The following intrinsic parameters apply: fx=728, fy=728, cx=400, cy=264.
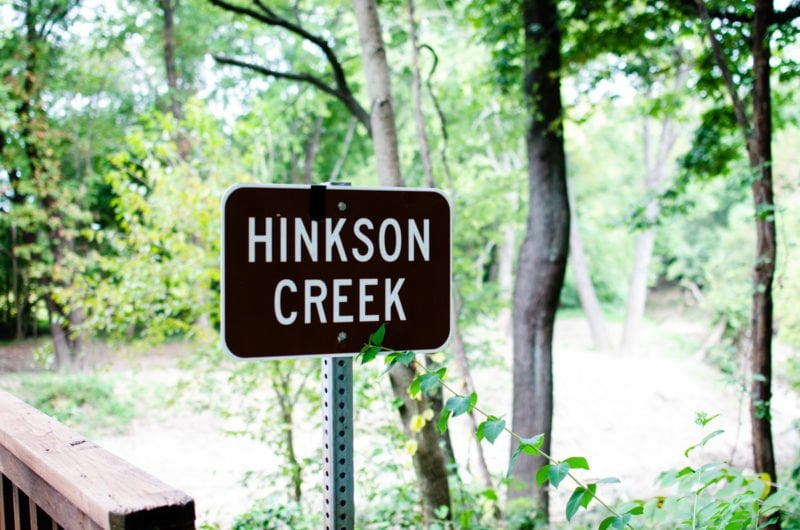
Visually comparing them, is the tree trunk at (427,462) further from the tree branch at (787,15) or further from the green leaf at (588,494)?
the tree branch at (787,15)

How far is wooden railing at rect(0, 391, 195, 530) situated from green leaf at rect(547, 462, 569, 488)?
0.71 meters

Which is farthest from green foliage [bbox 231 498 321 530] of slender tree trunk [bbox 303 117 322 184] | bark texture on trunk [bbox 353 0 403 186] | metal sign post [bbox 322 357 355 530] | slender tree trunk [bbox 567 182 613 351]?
slender tree trunk [bbox 567 182 613 351]

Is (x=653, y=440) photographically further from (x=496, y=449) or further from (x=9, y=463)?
(x=9, y=463)

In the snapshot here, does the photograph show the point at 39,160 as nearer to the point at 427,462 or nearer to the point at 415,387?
the point at 427,462

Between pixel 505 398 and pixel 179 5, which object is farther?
pixel 179 5

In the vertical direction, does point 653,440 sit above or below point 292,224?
below

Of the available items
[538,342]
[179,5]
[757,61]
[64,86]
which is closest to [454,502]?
[538,342]

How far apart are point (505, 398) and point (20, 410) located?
14.1 meters

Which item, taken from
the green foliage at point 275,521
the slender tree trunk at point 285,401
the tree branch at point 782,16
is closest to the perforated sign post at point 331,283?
the green foliage at point 275,521

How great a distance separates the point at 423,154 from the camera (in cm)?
588

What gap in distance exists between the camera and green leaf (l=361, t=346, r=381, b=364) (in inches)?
58.6

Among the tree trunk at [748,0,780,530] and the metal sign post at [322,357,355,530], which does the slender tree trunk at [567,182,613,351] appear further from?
the metal sign post at [322,357,355,530]

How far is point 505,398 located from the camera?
15.4 meters

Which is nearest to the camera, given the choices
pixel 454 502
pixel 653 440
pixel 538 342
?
pixel 454 502
